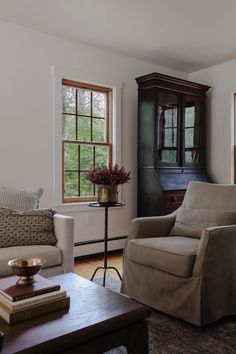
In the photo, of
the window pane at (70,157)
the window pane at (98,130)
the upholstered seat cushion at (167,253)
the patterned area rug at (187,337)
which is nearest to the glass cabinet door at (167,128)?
the window pane at (98,130)

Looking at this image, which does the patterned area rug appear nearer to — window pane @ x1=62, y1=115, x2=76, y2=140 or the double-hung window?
the double-hung window

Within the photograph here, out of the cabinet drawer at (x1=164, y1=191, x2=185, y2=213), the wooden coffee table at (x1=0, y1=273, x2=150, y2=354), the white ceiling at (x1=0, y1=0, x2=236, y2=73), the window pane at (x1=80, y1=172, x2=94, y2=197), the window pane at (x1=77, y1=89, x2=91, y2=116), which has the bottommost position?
the wooden coffee table at (x1=0, y1=273, x2=150, y2=354)

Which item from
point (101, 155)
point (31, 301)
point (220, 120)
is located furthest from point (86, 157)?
point (31, 301)

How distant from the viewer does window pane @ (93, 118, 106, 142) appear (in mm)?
4207

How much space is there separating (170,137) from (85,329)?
11.0ft

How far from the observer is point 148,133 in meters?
4.20

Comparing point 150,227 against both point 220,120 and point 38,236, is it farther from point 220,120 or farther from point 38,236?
point 220,120

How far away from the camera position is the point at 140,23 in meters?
3.41

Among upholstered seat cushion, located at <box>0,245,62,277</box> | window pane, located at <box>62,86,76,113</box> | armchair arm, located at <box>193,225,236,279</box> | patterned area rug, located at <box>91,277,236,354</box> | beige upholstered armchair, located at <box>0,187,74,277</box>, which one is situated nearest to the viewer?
patterned area rug, located at <box>91,277,236,354</box>

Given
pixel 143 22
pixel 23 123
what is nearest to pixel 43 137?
pixel 23 123

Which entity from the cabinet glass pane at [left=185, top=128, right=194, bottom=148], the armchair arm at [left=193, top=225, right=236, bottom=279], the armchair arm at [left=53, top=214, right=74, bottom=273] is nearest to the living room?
the cabinet glass pane at [left=185, top=128, right=194, bottom=148]

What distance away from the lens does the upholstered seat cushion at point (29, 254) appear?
2.20 m

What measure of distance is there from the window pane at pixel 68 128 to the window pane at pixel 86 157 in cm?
20

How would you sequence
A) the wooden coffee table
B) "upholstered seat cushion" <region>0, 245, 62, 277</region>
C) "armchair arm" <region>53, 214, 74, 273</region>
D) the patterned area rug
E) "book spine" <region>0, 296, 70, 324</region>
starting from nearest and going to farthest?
the wooden coffee table
"book spine" <region>0, 296, 70, 324</region>
the patterned area rug
"upholstered seat cushion" <region>0, 245, 62, 277</region>
"armchair arm" <region>53, 214, 74, 273</region>
